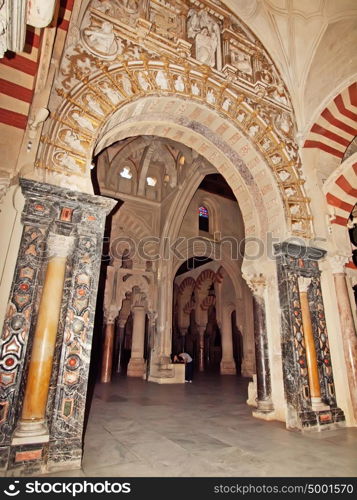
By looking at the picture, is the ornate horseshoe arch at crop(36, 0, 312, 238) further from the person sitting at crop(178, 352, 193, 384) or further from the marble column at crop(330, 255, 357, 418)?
the person sitting at crop(178, 352, 193, 384)

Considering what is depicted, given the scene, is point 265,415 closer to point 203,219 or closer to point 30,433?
point 30,433

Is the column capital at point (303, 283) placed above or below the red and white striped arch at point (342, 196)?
below

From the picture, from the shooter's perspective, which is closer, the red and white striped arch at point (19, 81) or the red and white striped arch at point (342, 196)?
the red and white striped arch at point (19, 81)

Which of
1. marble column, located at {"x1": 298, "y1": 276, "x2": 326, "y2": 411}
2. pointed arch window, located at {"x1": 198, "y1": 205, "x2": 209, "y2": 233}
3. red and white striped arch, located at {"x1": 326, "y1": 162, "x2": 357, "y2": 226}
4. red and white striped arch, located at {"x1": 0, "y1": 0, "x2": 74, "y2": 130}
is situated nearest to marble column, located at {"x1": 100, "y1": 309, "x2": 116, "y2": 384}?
pointed arch window, located at {"x1": 198, "y1": 205, "x2": 209, "y2": 233}

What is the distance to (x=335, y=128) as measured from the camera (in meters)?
6.18

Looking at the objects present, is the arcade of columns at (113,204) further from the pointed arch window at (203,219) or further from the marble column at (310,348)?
the pointed arch window at (203,219)

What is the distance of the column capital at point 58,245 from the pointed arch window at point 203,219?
397 inches

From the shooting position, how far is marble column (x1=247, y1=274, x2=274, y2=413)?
4906mm

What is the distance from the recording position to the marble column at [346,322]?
493 centimetres

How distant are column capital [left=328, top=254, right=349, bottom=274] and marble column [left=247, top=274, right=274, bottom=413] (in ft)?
4.46

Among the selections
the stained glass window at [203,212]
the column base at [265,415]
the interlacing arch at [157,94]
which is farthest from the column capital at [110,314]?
the interlacing arch at [157,94]

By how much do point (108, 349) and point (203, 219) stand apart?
6934 millimetres

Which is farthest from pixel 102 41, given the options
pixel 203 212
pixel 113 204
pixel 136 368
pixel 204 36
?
pixel 136 368

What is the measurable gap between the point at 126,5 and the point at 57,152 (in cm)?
325
